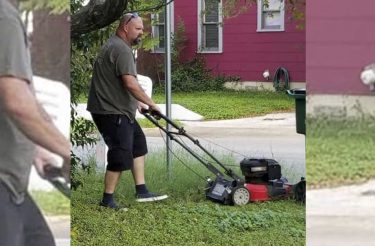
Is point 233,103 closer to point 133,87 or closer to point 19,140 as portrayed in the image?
point 133,87

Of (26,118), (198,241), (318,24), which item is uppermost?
(318,24)

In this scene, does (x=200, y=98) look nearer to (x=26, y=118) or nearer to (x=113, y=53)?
(x=113, y=53)

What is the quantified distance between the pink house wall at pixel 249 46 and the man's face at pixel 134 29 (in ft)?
12.8

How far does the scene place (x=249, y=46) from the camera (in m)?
9.97

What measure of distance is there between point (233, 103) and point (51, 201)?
20.5 ft

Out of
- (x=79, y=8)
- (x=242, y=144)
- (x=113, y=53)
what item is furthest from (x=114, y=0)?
(x=242, y=144)

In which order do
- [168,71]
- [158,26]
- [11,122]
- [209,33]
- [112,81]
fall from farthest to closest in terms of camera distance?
1. [209,33]
2. [158,26]
3. [168,71]
4. [112,81]
5. [11,122]

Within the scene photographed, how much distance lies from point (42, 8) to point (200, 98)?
6268mm

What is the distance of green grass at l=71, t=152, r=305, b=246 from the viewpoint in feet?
16.6

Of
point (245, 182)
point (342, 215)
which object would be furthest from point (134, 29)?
point (342, 215)

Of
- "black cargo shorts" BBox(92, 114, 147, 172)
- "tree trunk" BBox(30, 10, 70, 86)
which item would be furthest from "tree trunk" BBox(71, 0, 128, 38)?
"tree trunk" BBox(30, 10, 70, 86)

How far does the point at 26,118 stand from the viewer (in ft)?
9.22

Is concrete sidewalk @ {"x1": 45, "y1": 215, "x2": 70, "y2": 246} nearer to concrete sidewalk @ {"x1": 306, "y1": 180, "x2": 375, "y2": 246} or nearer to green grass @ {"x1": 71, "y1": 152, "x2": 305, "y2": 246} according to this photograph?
concrete sidewalk @ {"x1": 306, "y1": 180, "x2": 375, "y2": 246}

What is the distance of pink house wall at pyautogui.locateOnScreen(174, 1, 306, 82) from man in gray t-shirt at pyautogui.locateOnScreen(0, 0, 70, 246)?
6.78 meters
